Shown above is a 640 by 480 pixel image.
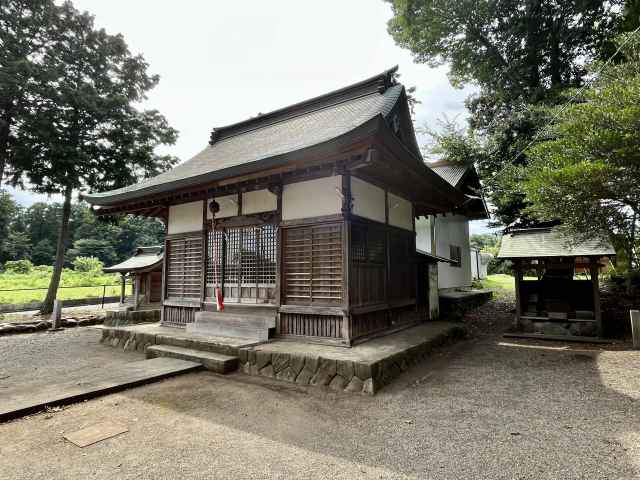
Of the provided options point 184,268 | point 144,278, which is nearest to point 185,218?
point 184,268

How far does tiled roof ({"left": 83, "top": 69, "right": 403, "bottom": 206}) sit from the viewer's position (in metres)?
7.20

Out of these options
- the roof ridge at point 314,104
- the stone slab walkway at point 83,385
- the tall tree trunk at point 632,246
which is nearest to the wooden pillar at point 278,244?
the stone slab walkway at point 83,385

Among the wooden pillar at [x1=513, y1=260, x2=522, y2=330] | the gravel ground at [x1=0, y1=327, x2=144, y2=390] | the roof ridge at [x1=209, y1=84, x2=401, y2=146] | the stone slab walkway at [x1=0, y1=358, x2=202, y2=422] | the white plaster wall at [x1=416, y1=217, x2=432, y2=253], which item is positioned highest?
→ the roof ridge at [x1=209, y1=84, x2=401, y2=146]

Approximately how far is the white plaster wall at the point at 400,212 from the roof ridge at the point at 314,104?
→ 3.08m

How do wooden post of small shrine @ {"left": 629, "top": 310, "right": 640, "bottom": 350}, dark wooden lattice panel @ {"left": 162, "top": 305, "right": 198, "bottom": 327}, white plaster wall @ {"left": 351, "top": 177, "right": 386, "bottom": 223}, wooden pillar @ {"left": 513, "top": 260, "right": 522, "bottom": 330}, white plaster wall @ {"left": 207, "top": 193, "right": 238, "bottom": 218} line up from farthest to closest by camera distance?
wooden pillar @ {"left": 513, "top": 260, "right": 522, "bottom": 330}, dark wooden lattice panel @ {"left": 162, "top": 305, "right": 198, "bottom": 327}, white plaster wall @ {"left": 207, "top": 193, "right": 238, "bottom": 218}, wooden post of small shrine @ {"left": 629, "top": 310, "right": 640, "bottom": 350}, white plaster wall @ {"left": 351, "top": 177, "right": 386, "bottom": 223}

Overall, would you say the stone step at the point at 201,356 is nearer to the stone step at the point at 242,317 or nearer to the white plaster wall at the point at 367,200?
the stone step at the point at 242,317

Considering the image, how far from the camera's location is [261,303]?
6.57 m

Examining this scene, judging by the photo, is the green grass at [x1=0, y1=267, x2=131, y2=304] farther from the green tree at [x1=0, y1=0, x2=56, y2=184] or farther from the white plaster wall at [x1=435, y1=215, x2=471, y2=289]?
the white plaster wall at [x1=435, y1=215, x2=471, y2=289]

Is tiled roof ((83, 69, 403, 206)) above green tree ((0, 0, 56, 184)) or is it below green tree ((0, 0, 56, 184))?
below

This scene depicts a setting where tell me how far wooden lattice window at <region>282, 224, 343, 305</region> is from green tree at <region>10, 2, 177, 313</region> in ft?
39.0

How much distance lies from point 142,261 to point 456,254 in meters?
14.1

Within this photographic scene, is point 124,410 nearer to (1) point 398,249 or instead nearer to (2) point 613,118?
(1) point 398,249

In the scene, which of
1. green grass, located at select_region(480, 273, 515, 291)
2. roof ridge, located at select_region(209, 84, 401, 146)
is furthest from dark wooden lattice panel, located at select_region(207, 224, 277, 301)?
green grass, located at select_region(480, 273, 515, 291)

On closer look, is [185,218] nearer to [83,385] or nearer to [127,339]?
[127,339]
